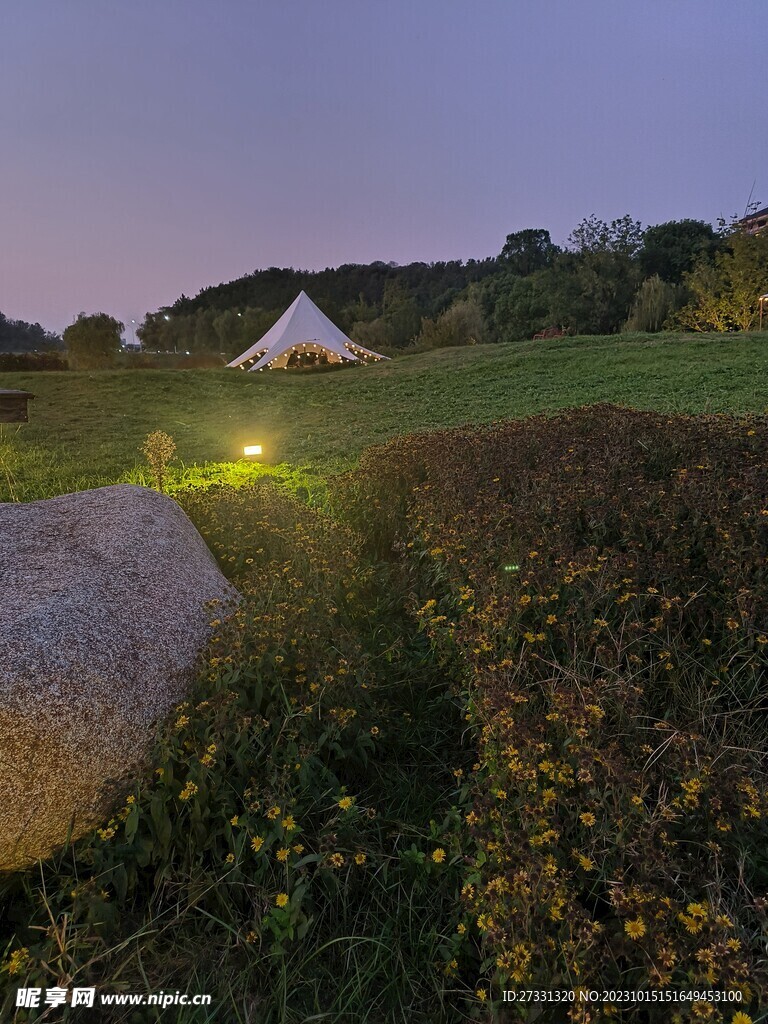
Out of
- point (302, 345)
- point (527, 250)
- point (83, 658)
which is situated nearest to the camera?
point (83, 658)

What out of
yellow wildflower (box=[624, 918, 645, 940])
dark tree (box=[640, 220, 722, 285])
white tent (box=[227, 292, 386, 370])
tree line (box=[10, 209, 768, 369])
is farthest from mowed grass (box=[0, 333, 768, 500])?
dark tree (box=[640, 220, 722, 285])

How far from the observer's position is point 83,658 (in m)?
1.90

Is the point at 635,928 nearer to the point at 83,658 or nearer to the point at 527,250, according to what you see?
the point at 83,658

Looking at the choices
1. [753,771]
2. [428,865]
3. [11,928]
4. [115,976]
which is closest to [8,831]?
[11,928]

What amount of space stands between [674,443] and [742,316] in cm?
2511

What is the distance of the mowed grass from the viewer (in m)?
7.93

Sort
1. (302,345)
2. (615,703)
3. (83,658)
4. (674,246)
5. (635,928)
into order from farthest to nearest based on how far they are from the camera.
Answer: (674,246)
(302,345)
(83,658)
(615,703)
(635,928)

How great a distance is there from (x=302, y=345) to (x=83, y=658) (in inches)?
980

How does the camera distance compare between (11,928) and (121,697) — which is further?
(121,697)

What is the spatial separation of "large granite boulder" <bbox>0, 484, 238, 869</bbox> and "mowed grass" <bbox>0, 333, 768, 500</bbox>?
3882 millimetres

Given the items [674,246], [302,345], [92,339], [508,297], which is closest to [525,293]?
[508,297]

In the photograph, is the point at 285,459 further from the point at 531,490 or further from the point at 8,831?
the point at 8,831

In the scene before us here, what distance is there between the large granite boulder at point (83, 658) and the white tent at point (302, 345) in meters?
22.9

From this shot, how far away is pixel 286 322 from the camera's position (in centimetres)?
2631
